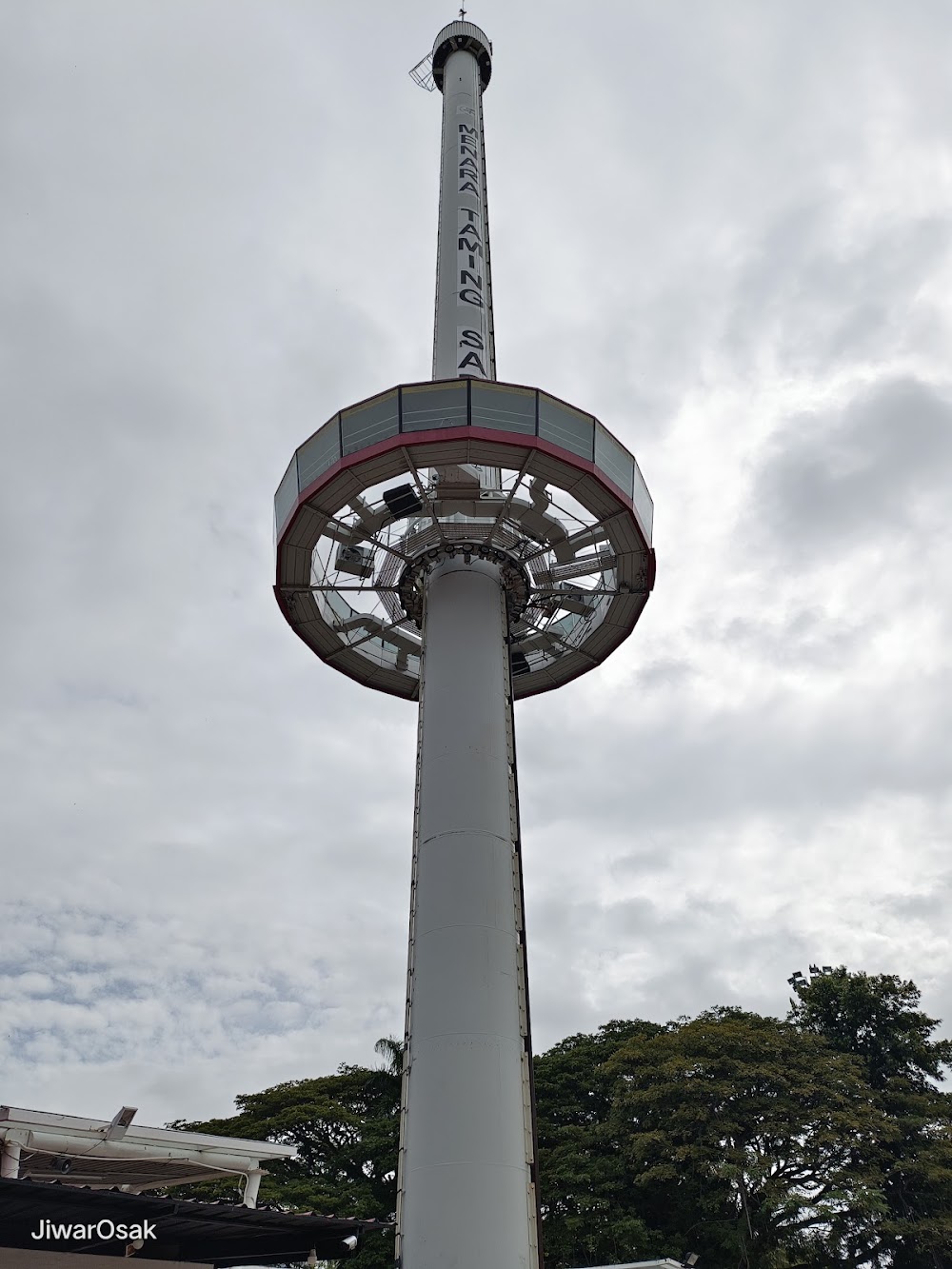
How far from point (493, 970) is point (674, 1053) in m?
24.7

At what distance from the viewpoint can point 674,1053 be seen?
44.1 m

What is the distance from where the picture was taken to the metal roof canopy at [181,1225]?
1383cm

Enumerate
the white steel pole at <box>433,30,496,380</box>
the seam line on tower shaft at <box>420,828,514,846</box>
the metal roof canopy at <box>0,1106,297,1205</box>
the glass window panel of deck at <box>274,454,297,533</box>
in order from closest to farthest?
the metal roof canopy at <box>0,1106,297,1205</box>
the seam line on tower shaft at <box>420,828,514,846</box>
the glass window panel of deck at <box>274,454,297,533</box>
the white steel pole at <box>433,30,496,380</box>

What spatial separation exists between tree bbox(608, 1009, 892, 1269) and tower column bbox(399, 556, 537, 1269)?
22.0m

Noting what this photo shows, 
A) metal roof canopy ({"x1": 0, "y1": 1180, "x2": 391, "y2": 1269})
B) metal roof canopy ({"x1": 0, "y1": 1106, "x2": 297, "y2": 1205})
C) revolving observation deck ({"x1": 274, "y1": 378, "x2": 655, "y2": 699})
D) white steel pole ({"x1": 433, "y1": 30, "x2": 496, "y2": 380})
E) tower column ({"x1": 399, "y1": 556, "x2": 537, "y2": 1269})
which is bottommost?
metal roof canopy ({"x1": 0, "y1": 1180, "x2": 391, "y2": 1269})

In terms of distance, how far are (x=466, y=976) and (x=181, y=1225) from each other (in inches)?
337

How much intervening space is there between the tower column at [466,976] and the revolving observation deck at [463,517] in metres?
2.29

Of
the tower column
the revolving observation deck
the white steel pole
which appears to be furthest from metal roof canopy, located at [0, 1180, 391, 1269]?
the white steel pole

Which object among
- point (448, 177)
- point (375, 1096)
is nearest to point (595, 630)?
point (448, 177)

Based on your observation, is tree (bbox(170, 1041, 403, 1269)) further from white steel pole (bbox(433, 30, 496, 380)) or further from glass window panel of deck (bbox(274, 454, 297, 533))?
white steel pole (bbox(433, 30, 496, 380))

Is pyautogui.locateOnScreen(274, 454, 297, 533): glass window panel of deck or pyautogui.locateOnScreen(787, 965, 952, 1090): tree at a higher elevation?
pyautogui.locateOnScreen(274, 454, 297, 533): glass window panel of deck

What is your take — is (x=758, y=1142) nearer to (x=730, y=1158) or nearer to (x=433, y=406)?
(x=730, y=1158)

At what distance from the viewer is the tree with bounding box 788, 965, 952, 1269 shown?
42375 mm

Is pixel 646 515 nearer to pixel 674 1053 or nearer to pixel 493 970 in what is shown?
pixel 493 970
